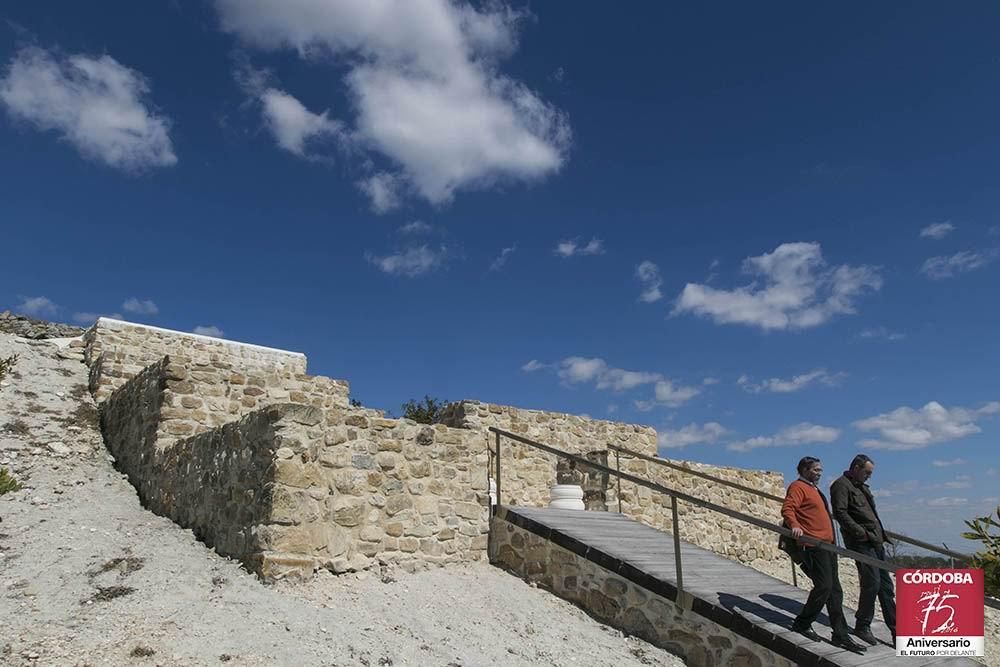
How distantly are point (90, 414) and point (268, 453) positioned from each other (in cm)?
617

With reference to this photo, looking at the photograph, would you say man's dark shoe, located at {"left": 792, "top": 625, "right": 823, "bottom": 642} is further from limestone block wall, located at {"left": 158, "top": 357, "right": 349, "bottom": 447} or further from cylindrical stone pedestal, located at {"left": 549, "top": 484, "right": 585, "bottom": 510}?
limestone block wall, located at {"left": 158, "top": 357, "right": 349, "bottom": 447}

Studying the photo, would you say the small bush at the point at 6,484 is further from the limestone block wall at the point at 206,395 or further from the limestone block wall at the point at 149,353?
the limestone block wall at the point at 149,353

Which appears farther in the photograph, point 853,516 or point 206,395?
point 206,395

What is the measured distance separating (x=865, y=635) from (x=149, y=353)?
12.2m

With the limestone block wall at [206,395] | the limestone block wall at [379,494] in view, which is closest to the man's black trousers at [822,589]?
the limestone block wall at [379,494]

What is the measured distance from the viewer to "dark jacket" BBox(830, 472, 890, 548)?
19.6 ft

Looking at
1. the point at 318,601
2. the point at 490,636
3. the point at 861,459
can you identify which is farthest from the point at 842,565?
A: the point at 318,601

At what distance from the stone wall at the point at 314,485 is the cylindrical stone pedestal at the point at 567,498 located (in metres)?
1.96

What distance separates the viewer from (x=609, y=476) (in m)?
11.1

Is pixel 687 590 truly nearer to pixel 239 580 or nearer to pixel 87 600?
pixel 239 580

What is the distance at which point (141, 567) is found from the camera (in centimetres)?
587

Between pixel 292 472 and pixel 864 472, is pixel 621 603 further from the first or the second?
pixel 292 472

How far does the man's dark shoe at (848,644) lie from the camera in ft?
19.1

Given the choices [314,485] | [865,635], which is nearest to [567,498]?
[865,635]
